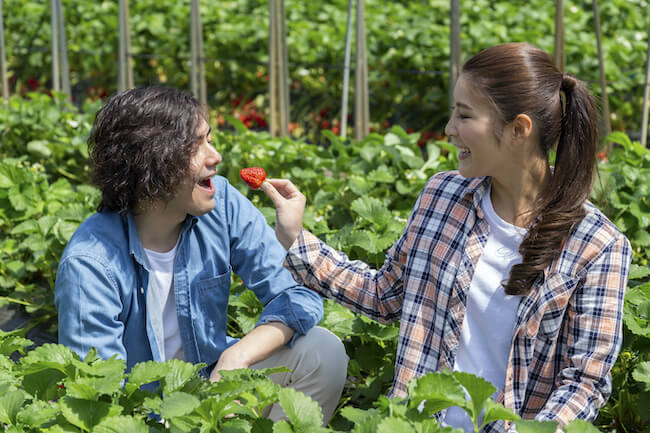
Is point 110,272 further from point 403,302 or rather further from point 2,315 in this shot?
point 2,315

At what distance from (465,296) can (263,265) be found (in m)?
0.58

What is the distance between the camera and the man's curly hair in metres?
1.88

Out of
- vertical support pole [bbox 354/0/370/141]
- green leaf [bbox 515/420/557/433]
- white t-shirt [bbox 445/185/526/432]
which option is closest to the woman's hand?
white t-shirt [bbox 445/185/526/432]

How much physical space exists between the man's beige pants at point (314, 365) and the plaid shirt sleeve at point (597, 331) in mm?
614

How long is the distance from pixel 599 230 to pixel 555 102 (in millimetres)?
274

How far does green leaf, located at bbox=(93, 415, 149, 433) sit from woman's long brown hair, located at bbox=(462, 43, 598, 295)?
2.61ft

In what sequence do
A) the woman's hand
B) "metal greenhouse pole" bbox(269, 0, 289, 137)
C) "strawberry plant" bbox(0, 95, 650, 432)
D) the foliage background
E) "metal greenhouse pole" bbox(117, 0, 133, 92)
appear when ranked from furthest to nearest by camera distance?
1. the foliage background
2. "metal greenhouse pole" bbox(117, 0, 133, 92)
3. "metal greenhouse pole" bbox(269, 0, 289, 137)
4. the woman's hand
5. "strawberry plant" bbox(0, 95, 650, 432)

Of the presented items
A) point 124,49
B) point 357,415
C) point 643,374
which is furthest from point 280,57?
point 357,415

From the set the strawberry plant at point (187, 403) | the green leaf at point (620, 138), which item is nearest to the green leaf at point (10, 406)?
the strawberry plant at point (187, 403)

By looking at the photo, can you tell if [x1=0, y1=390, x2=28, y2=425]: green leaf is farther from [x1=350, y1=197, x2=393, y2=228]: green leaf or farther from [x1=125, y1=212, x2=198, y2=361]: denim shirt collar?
[x1=350, y1=197, x2=393, y2=228]: green leaf

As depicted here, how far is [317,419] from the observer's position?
4.15 ft

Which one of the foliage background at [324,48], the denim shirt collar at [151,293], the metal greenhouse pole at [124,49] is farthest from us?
the foliage background at [324,48]

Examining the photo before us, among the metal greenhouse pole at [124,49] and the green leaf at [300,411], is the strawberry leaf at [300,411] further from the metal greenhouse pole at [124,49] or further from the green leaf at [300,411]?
the metal greenhouse pole at [124,49]

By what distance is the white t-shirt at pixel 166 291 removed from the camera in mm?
2002
